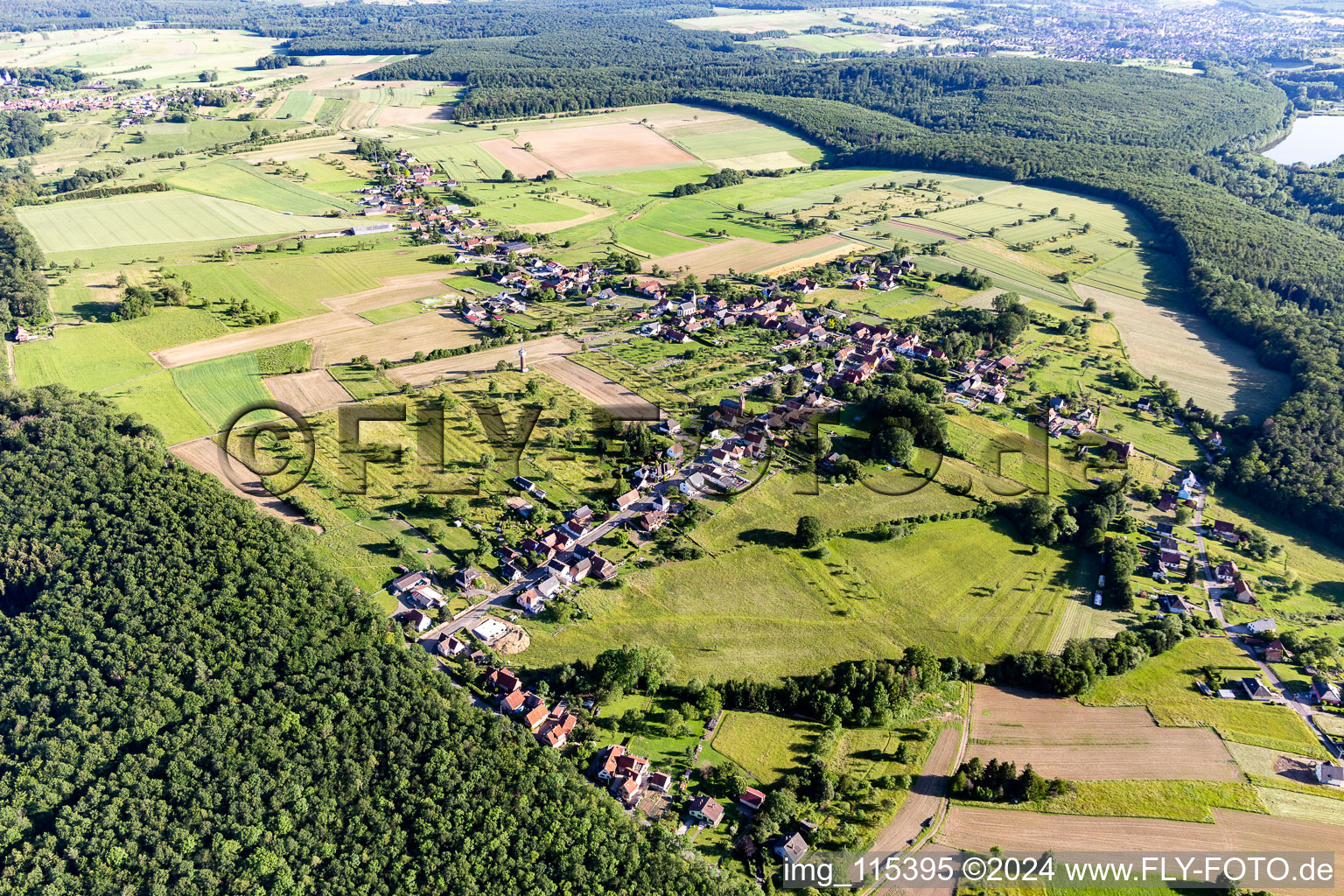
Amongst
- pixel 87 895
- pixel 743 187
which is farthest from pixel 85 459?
pixel 743 187

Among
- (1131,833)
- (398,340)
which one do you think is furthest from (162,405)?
(1131,833)

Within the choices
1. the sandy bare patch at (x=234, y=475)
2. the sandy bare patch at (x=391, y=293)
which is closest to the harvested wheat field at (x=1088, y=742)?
the sandy bare patch at (x=234, y=475)

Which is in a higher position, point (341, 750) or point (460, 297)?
point (460, 297)

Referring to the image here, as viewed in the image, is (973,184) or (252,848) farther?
(973,184)

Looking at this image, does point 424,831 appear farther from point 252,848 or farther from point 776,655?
point 776,655

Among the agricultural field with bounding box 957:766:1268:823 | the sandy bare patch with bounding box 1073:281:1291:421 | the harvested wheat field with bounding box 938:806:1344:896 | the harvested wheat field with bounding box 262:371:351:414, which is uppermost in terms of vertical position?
the sandy bare patch with bounding box 1073:281:1291:421

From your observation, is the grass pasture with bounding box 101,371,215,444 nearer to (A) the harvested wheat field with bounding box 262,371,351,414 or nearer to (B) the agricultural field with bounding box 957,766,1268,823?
(A) the harvested wheat field with bounding box 262,371,351,414

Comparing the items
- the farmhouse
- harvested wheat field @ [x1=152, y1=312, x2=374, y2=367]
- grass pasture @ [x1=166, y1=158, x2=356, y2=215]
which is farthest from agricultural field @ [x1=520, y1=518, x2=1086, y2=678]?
grass pasture @ [x1=166, y1=158, x2=356, y2=215]
